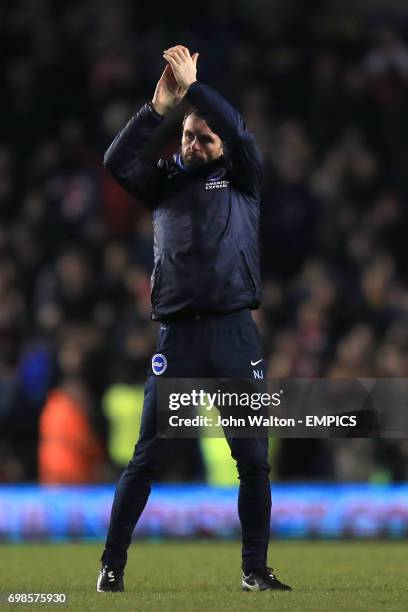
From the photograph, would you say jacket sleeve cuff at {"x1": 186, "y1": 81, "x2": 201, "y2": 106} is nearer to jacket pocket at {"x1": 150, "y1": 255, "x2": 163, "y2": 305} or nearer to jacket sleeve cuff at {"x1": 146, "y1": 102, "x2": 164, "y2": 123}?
jacket sleeve cuff at {"x1": 146, "y1": 102, "x2": 164, "y2": 123}

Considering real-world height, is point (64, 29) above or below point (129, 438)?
above

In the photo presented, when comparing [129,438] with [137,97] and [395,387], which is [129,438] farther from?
[137,97]

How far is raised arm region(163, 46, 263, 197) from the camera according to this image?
6.93 metres

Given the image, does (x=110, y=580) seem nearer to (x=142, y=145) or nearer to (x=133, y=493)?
(x=133, y=493)

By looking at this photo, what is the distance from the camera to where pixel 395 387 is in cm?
920

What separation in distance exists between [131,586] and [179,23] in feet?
37.7

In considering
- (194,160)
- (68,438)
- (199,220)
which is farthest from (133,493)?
(68,438)

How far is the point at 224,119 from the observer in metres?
6.93

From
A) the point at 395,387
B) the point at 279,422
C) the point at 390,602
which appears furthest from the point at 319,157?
the point at 390,602

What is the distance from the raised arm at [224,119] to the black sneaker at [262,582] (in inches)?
73.0

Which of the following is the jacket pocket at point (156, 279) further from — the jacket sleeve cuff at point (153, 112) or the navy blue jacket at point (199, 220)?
the jacket sleeve cuff at point (153, 112)

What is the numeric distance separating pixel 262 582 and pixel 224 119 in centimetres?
215

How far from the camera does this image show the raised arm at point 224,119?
6.93m

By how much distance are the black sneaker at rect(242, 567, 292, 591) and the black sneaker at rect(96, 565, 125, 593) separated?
598mm
